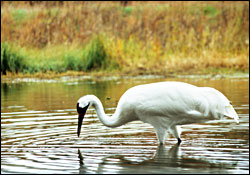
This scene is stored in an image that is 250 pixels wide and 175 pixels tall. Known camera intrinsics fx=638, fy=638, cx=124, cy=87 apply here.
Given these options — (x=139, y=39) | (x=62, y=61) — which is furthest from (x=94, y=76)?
(x=139, y=39)

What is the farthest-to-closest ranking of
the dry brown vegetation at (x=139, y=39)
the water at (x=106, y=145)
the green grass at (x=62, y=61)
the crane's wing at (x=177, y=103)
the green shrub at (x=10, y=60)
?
the dry brown vegetation at (x=139, y=39) → the green grass at (x=62, y=61) → the green shrub at (x=10, y=60) → the crane's wing at (x=177, y=103) → the water at (x=106, y=145)

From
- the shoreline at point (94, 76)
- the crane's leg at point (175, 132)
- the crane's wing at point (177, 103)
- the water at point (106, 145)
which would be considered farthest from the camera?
the shoreline at point (94, 76)

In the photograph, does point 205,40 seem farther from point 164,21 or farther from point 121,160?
point 121,160

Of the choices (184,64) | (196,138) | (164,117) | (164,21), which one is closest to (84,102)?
(164,117)

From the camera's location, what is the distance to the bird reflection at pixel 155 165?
6.70 metres

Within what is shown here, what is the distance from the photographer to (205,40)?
2091 cm

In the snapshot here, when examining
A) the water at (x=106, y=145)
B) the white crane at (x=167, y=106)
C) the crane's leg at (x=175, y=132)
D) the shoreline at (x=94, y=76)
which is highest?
the white crane at (x=167, y=106)

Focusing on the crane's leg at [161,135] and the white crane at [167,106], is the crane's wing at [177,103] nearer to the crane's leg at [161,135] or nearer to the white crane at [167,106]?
the white crane at [167,106]

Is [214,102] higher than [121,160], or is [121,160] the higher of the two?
[214,102]

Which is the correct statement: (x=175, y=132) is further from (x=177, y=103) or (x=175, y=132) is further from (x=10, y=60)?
(x=10, y=60)

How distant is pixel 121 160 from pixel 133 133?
1.91m

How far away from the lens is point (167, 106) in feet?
26.9

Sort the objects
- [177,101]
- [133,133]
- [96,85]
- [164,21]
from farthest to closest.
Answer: [164,21] → [96,85] → [133,133] → [177,101]

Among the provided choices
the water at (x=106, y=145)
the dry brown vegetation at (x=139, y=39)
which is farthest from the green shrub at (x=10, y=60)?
the water at (x=106, y=145)
